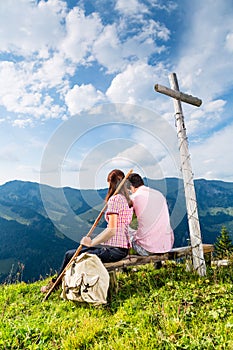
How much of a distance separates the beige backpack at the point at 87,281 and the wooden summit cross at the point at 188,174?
7.64 ft

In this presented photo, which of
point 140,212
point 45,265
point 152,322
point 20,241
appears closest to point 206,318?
point 152,322

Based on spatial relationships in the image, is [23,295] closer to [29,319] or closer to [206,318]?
[29,319]

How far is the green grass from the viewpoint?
3.38 metres

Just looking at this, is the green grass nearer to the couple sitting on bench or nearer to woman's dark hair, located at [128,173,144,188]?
the couple sitting on bench

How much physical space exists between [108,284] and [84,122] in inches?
198

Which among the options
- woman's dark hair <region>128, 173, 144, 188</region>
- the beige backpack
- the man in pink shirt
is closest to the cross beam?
woman's dark hair <region>128, 173, 144, 188</region>

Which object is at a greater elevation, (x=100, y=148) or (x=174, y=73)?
(x=174, y=73)

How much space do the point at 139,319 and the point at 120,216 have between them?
6.32ft

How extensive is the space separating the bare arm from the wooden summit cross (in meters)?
1.99

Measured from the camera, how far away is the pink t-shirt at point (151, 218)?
237 inches

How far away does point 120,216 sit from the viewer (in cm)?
545

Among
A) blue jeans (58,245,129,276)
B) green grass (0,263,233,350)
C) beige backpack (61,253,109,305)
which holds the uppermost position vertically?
blue jeans (58,245,129,276)

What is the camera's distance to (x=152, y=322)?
3.85 meters

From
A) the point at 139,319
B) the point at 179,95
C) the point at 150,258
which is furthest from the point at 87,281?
the point at 179,95
